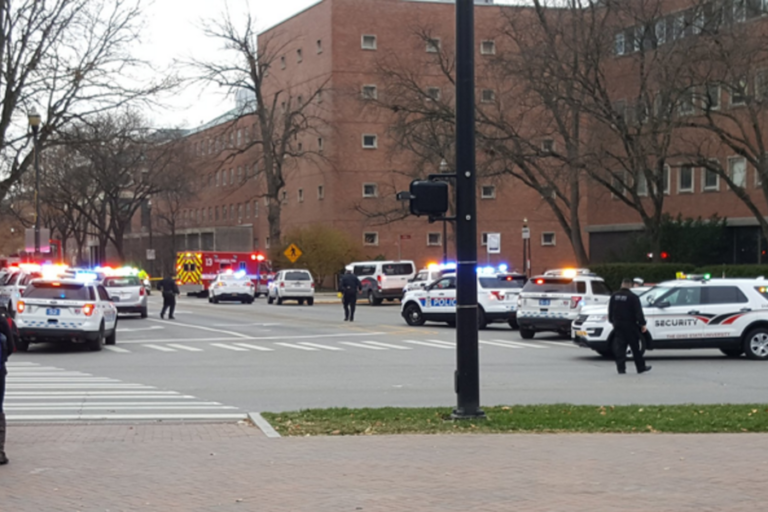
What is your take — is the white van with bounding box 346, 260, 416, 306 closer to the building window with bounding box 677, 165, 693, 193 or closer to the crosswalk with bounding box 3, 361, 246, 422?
the building window with bounding box 677, 165, 693, 193

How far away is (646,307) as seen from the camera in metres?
22.5

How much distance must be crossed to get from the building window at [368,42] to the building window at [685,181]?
26.1m

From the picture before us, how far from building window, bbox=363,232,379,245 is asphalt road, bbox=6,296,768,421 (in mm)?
44073

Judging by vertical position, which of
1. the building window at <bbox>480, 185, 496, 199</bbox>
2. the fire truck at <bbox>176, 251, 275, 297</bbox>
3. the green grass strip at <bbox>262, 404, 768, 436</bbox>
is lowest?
the green grass strip at <bbox>262, 404, 768, 436</bbox>

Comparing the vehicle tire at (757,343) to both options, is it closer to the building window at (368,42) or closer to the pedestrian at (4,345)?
the pedestrian at (4,345)

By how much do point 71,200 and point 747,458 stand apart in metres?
68.8

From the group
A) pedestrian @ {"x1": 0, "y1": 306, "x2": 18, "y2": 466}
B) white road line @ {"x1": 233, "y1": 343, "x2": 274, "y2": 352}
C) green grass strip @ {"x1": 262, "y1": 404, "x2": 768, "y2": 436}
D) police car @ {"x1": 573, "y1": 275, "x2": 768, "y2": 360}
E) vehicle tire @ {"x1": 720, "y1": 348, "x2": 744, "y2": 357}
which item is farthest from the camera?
white road line @ {"x1": 233, "y1": 343, "x2": 274, "y2": 352}

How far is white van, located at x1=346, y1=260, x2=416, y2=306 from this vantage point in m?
54.1

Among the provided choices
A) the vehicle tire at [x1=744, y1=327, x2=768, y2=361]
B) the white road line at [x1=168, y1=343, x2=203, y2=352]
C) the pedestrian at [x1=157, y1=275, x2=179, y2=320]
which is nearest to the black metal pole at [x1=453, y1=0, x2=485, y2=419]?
the vehicle tire at [x1=744, y1=327, x2=768, y2=361]

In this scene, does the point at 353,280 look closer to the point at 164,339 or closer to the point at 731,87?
the point at 164,339

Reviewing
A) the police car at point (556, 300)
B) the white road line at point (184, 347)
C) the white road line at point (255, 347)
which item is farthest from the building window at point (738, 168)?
the white road line at point (184, 347)

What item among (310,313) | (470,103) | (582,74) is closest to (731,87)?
(582,74)

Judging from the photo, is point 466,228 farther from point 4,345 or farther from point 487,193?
point 487,193

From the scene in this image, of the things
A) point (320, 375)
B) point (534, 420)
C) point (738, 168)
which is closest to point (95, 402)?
point (320, 375)
